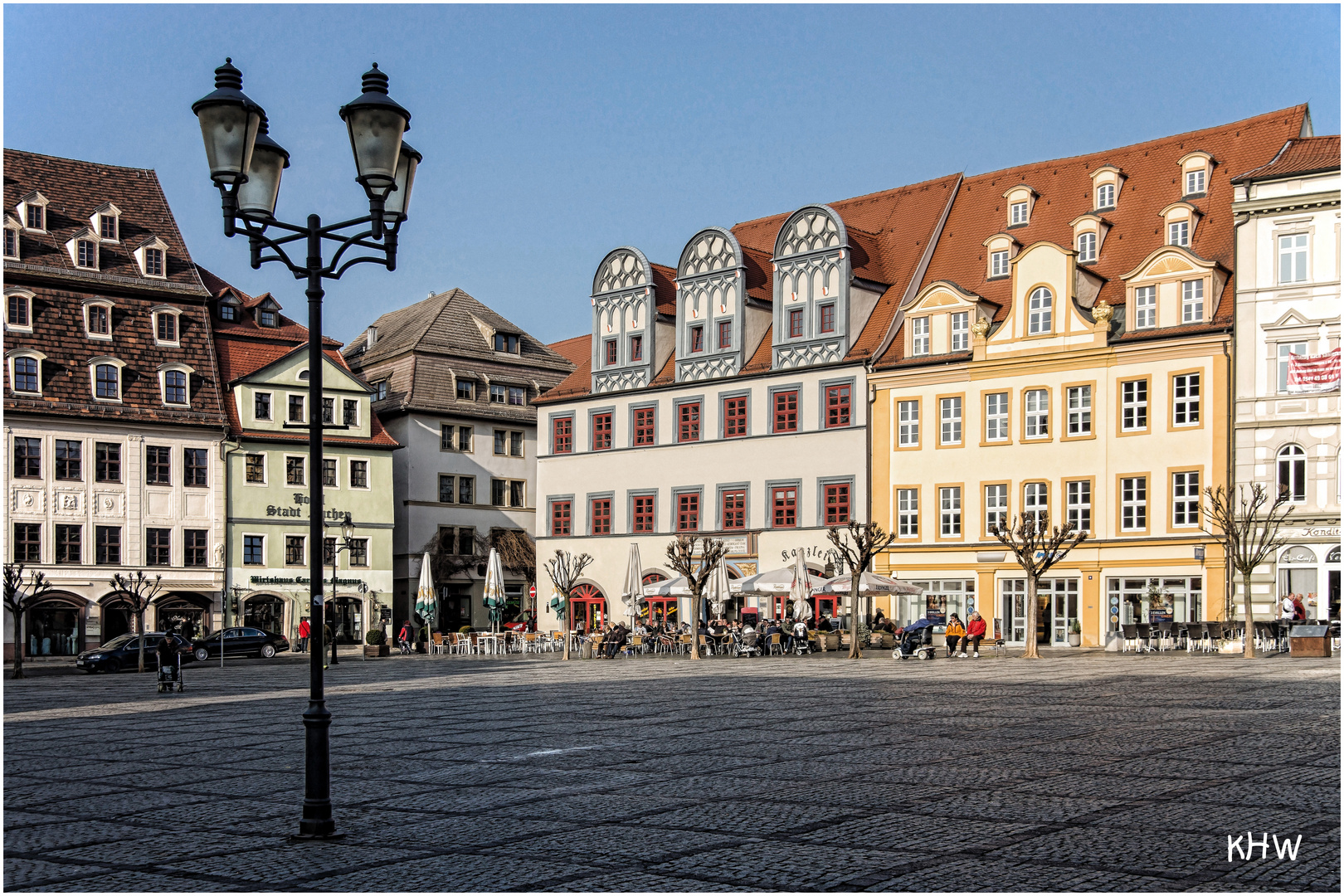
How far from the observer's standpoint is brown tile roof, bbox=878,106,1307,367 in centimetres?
5100

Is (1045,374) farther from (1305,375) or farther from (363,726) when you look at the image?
(363,726)

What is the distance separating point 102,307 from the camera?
58594mm

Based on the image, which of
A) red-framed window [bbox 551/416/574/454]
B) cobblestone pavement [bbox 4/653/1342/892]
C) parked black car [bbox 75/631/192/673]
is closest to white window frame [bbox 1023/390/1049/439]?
red-framed window [bbox 551/416/574/454]

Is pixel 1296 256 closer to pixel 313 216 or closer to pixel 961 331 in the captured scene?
pixel 961 331

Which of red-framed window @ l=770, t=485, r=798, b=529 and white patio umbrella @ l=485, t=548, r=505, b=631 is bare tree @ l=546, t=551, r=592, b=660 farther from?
red-framed window @ l=770, t=485, r=798, b=529

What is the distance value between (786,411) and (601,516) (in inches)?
404

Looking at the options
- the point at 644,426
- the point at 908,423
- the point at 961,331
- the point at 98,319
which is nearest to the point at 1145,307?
the point at 961,331

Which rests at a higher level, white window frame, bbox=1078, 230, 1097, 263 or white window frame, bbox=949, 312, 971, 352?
white window frame, bbox=1078, 230, 1097, 263

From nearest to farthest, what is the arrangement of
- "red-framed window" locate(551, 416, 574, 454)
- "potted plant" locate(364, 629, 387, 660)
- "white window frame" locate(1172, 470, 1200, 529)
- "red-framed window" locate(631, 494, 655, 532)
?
"white window frame" locate(1172, 470, 1200, 529) < "potted plant" locate(364, 629, 387, 660) < "red-framed window" locate(631, 494, 655, 532) < "red-framed window" locate(551, 416, 574, 454)

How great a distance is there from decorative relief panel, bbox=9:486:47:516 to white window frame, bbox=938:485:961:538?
32872 millimetres

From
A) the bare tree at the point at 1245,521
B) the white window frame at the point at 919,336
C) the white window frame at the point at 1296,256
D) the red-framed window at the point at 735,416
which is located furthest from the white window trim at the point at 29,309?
the white window frame at the point at 1296,256

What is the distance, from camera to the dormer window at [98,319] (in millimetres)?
58125

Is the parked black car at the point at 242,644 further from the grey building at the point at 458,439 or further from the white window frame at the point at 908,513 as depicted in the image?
the white window frame at the point at 908,513

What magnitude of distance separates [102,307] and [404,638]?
1768 centimetres
